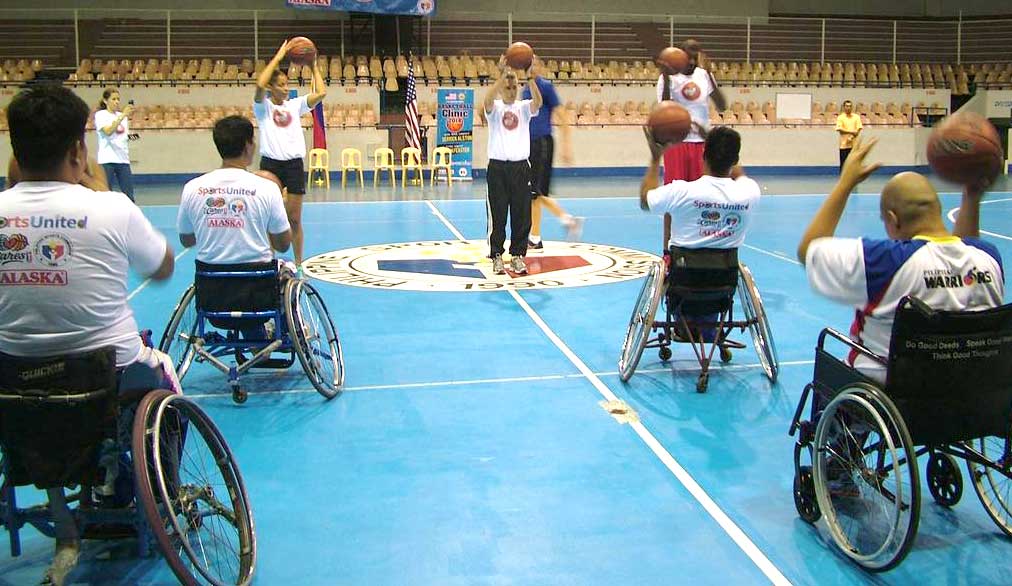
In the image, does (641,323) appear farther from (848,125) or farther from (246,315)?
(848,125)

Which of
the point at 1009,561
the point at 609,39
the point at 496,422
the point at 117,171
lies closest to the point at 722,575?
the point at 1009,561

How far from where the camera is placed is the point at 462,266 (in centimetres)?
869

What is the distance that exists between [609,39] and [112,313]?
69.0 feet

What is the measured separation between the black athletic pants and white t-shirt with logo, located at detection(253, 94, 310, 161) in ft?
5.38

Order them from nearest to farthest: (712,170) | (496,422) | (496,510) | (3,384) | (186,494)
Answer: (3,384) → (186,494) → (496,510) → (496,422) → (712,170)

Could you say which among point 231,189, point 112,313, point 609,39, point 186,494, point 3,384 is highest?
point 609,39

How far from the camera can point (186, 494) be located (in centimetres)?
293

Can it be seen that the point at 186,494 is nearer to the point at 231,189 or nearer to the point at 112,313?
the point at 112,313

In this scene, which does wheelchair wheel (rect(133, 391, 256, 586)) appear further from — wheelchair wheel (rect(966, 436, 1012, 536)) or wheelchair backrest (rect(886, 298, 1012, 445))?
wheelchair wheel (rect(966, 436, 1012, 536))

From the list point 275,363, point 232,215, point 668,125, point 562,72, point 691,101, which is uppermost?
point 562,72

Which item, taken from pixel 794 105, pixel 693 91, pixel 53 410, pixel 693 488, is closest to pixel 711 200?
pixel 693 488

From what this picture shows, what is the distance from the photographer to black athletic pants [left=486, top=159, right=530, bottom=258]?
8.20 m

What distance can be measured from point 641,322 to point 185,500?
2.98 metres

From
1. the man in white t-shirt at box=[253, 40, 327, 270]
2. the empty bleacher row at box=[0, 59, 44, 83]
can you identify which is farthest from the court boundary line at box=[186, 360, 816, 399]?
the empty bleacher row at box=[0, 59, 44, 83]
